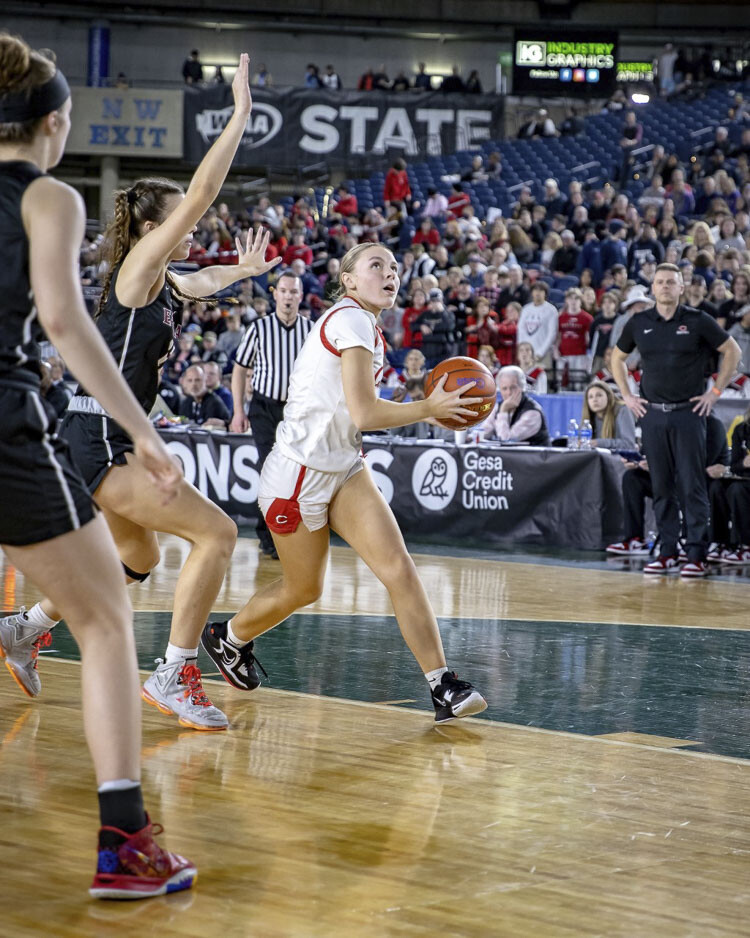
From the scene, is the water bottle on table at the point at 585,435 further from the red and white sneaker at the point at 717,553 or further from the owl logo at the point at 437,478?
the red and white sneaker at the point at 717,553

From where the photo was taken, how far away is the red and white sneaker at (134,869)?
295 centimetres

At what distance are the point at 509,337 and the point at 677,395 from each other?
658 centimetres

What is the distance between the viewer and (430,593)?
8.53m

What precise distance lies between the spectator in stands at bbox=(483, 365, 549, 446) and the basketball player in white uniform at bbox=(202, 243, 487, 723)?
692 centimetres

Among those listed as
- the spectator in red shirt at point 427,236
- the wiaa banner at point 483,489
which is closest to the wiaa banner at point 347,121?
the spectator in red shirt at point 427,236

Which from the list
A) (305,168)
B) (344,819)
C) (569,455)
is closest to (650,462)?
(569,455)

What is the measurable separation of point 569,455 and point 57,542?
879 cm

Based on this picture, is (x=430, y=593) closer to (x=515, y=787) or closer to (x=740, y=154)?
(x=515, y=787)

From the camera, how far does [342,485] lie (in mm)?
4961

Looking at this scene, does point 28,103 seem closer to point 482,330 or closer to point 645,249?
point 482,330

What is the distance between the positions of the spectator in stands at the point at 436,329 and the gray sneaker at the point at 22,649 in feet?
38.6

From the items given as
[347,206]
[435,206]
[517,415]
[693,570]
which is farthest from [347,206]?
[693,570]

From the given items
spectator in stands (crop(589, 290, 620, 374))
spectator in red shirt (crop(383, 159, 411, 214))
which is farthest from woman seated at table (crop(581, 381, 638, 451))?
spectator in red shirt (crop(383, 159, 411, 214))

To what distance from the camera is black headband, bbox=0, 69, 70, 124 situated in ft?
9.77
